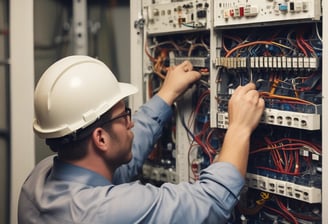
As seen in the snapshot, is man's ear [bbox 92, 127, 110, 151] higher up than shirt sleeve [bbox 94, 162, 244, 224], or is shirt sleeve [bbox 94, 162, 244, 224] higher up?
man's ear [bbox 92, 127, 110, 151]

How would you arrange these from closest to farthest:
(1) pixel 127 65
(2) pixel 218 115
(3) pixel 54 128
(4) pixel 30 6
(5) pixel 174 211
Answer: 1. (5) pixel 174 211
2. (3) pixel 54 128
3. (2) pixel 218 115
4. (4) pixel 30 6
5. (1) pixel 127 65

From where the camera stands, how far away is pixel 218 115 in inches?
79.2

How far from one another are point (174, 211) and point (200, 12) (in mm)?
935

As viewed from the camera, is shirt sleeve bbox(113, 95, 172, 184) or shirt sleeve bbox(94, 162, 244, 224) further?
shirt sleeve bbox(113, 95, 172, 184)

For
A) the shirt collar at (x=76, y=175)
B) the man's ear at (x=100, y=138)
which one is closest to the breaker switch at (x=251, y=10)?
the man's ear at (x=100, y=138)

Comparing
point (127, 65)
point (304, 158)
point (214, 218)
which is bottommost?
point (214, 218)

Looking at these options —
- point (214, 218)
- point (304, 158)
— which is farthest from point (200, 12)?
point (214, 218)

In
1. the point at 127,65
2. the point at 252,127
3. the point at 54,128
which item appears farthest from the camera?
the point at 127,65

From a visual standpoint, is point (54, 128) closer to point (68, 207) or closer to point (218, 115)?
point (68, 207)

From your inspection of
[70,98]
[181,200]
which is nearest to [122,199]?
[181,200]

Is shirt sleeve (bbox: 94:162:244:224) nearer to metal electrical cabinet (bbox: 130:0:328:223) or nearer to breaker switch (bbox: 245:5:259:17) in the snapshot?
metal electrical cabinet (bbox: 130:0:328:223)

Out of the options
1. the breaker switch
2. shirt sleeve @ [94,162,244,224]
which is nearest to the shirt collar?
shirt sleeve @ [94,162,244,224]

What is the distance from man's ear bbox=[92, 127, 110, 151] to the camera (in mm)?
1601

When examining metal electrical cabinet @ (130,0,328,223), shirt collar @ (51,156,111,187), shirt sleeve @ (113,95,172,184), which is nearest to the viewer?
shirt collar @ (51,156,111,187)
